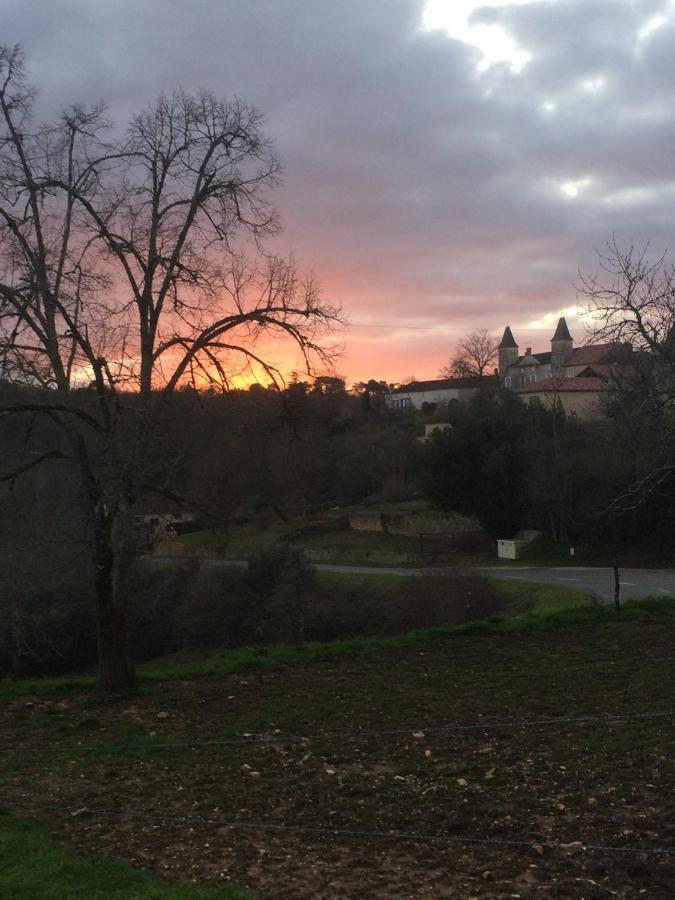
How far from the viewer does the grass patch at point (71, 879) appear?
4613 mm

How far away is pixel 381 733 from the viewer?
8125 millimetres

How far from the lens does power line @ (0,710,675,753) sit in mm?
8047

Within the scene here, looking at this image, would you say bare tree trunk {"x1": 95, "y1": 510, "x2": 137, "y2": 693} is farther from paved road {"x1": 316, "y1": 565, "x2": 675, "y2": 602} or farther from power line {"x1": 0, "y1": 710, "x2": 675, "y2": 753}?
paved road {"x1": 316, "y1": 565, "x2": 675, "y2": 602}

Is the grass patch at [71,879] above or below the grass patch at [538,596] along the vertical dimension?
above

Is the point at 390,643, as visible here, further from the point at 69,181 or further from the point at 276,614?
the point at 276,614

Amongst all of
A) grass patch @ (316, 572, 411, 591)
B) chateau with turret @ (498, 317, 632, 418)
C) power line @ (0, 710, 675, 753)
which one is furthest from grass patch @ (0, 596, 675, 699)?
chateau with turret @ (498, 317, 632, 418)

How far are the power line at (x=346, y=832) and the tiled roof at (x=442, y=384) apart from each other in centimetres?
7608

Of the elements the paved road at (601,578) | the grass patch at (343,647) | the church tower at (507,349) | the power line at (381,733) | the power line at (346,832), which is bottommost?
the paved road at (601,578)

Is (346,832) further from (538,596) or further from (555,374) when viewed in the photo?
(555,374)

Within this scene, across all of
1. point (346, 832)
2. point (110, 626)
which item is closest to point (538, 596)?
point (110, 626)

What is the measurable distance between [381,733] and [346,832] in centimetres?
257

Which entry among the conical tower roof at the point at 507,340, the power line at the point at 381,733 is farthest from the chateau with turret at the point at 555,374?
the power line at the point at 381,733

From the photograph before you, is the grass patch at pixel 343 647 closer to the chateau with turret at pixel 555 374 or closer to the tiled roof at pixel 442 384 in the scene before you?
the chateau with turret at pixel 555 374

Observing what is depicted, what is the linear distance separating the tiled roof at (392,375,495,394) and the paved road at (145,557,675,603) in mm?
47939
